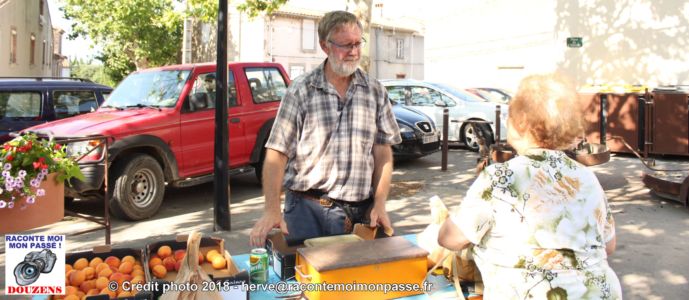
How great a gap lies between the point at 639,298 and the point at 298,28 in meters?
37.1

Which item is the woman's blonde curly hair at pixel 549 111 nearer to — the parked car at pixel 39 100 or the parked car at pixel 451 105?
the parked car at pixel 39 100

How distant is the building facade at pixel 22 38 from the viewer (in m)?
20.9

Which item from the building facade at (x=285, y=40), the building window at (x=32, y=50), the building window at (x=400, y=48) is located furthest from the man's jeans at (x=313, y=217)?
the building window at (x=400, y=48)

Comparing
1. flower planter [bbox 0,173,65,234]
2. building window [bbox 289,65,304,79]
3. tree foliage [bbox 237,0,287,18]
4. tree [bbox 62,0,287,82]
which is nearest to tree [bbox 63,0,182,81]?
tree [bbox 62,0,287,82]

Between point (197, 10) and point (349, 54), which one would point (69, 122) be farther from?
point (197, 10)

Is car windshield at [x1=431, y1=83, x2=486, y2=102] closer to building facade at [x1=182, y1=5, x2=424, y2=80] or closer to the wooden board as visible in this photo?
the wooden board

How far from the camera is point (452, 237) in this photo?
1939 mm

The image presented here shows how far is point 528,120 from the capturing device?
6.24 feet

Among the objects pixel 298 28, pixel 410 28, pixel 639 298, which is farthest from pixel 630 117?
pixel 410 28

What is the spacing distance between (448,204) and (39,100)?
20.7 feet

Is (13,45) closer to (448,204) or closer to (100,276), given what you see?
(448,204)

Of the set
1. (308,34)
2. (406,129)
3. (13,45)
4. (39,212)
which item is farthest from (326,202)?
(308,34)

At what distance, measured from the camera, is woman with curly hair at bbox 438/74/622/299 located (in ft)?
6.03

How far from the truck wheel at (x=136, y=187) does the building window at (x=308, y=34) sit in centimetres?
3373
